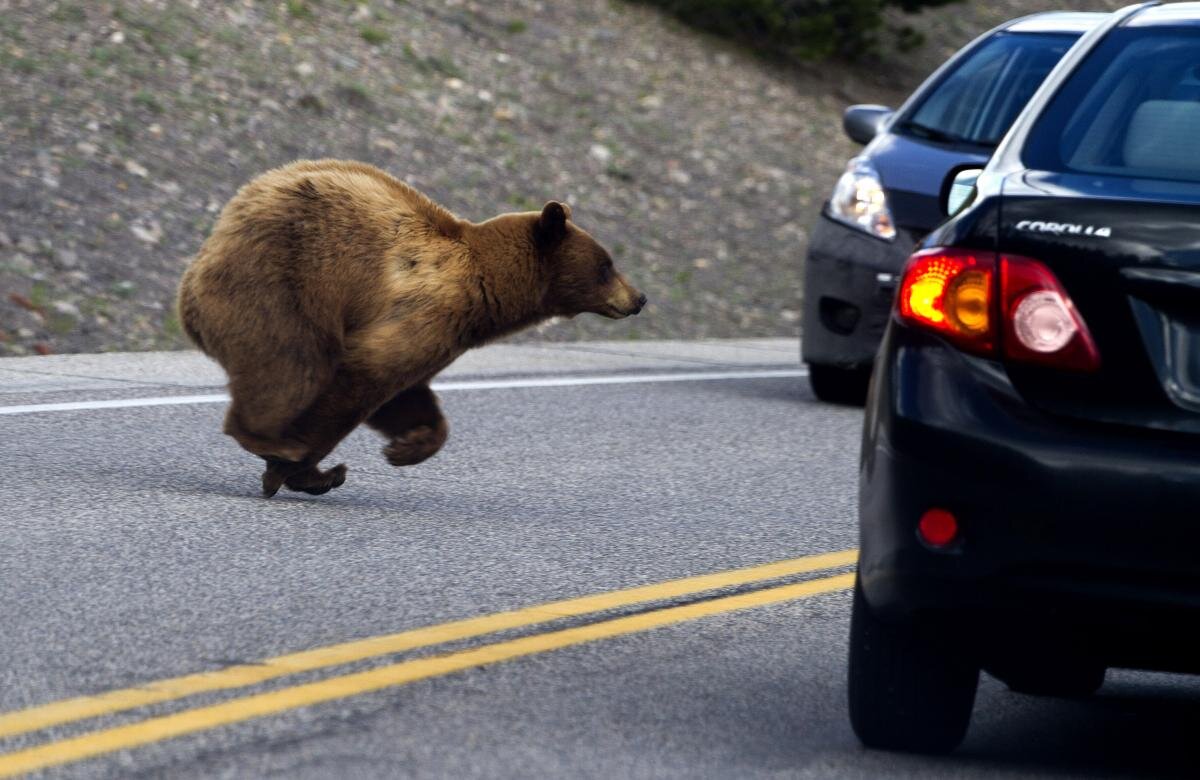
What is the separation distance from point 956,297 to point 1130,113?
2.68 ft

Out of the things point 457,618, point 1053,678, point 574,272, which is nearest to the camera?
point 1053,678

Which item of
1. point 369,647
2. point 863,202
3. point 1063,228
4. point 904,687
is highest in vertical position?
point 1063,228

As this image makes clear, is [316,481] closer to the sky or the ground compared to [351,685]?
closer to the ground

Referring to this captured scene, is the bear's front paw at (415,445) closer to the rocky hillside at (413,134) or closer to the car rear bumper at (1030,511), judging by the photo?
the car rear bumper at (1030,511)

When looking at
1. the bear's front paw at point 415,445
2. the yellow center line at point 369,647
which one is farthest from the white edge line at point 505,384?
the yellow center line at point 369,647

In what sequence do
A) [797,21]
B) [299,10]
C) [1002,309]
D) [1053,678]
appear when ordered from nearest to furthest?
1. [1002,309]
2. [1053,678]
3. [299,10]
4. [797,21]

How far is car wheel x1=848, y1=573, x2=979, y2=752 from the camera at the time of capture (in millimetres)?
4391

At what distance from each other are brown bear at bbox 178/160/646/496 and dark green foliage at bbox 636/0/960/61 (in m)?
14.8

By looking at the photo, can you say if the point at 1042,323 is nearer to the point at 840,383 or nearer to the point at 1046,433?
the point at 1046,433

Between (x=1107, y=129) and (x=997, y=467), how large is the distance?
100cm

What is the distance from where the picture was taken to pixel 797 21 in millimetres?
21672

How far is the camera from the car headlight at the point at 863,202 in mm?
10360

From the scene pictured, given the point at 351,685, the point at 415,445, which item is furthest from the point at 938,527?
the point at 415,445

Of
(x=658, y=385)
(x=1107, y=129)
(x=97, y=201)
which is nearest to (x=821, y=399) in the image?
(x=658, y=385)
